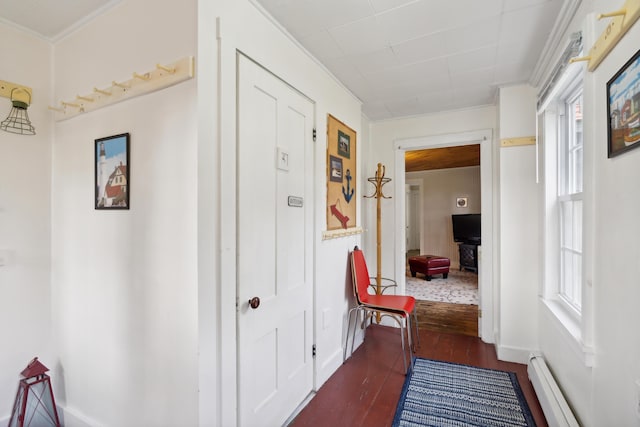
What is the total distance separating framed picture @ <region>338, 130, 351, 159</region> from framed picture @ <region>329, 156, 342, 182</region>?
0.30 feet

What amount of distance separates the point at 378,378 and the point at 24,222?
264 centimetres

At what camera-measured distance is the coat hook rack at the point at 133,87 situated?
132 cm

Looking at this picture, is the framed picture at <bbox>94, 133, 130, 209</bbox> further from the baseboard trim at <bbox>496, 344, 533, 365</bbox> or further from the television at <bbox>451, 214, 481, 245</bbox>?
the television at <bbox>451, 214, 481, 245</bbox>

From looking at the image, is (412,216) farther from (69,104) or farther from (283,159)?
(69,104)

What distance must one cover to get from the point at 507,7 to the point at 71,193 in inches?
108

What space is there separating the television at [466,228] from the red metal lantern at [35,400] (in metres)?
7.02

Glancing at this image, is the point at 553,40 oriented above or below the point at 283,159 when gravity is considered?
above

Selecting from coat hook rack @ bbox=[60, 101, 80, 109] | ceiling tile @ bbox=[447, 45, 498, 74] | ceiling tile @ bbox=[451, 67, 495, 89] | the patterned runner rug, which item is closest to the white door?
coat hook rack @ bbox=[60, 101, 80, 109]

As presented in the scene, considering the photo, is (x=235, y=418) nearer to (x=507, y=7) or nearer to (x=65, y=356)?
(x=65, y=356)

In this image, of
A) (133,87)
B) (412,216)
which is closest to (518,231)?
(133,87)

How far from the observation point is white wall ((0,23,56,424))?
5.69 feet

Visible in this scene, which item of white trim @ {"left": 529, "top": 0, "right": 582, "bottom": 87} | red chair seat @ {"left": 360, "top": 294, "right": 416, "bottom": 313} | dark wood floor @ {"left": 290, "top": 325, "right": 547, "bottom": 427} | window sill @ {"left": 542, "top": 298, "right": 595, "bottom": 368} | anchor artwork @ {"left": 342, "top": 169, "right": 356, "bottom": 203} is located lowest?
dark wood floor @ {"left": 290, "top": 325, "right": 547, "bottom": 427}

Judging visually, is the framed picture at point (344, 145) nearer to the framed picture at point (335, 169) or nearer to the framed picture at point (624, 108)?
the framed picture at point (335, 169)

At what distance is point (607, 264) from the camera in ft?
4.31
